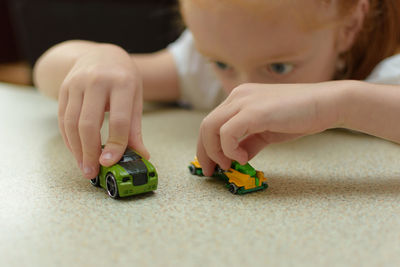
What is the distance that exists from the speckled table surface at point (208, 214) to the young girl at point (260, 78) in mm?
55

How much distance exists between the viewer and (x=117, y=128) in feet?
1.68

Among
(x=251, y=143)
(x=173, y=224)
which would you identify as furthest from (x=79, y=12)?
(x=173, y=224)

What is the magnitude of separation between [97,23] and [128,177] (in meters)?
0.98

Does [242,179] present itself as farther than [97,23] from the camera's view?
No

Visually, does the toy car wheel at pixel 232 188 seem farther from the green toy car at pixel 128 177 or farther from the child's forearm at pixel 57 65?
the child's forearm at pixel 57 65

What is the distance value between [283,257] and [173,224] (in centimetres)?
12

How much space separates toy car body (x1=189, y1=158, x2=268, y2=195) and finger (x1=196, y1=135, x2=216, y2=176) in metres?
0.01

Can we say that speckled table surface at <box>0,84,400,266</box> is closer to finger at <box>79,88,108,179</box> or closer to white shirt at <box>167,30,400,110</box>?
finger at <box>79,88,108,179</box>

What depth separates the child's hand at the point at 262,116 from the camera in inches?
19.3

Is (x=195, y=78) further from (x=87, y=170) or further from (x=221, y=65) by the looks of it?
(x=87, y=170)

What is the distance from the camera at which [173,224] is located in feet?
1.39

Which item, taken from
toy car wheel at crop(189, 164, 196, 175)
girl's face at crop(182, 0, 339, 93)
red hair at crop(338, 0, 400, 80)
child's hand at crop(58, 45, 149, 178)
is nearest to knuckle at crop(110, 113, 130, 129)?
child's hand at crop(58, 45, 149, 178)

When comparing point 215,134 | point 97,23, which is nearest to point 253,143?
point 215,134

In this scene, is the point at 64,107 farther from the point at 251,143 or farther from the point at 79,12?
the point at 79,12
